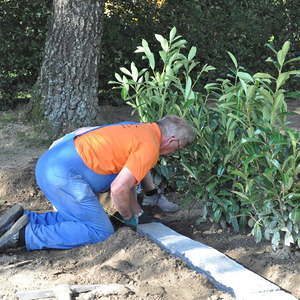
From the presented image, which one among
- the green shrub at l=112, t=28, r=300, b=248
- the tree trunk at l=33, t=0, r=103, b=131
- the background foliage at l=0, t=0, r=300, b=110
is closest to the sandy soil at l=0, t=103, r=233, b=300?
the green shrub at l=112, t=28, r=300, b=248

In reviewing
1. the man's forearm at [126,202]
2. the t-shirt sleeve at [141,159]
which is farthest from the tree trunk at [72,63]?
the t-shirt sleeve at [141,159]

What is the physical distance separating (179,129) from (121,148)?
422 mm

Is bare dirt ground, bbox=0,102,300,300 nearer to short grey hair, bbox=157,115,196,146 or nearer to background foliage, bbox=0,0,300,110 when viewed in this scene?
short grey hair, bbox=157,115,196,146

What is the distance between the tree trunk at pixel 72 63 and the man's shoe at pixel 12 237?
2.75m

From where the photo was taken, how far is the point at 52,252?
406 centimetres

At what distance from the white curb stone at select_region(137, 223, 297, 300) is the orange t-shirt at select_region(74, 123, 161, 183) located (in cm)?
50

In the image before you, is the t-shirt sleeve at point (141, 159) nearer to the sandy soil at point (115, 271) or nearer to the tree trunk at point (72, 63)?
the sandy soil at point (115, 271)

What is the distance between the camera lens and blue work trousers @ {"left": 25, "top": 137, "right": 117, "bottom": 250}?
396 centimetres

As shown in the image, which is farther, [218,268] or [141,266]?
[141,266]

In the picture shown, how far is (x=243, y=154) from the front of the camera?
381 cm

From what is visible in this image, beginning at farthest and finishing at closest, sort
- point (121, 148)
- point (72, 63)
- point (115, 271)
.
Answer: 1. point (72, 63)
2. point (121, 148)
3. point (115, 271)

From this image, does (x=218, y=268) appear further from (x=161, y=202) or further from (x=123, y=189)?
(x=161, y=202)

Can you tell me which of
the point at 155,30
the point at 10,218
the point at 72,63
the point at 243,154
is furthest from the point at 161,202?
the point at 155,30

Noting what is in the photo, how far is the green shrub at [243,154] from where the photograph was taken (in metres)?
3.47
